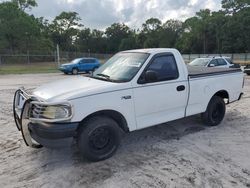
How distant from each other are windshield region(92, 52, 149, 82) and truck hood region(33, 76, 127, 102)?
25cm

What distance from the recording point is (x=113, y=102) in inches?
172

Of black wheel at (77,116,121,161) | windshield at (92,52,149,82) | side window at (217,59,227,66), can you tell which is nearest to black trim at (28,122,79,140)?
black wheel at (77,116,121,161)

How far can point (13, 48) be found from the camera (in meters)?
53.0

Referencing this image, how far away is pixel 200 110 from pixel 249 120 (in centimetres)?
168

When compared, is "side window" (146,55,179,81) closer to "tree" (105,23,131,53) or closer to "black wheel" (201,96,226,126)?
"black wheel" (201,96,226,126)

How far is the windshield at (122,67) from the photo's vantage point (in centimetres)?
480

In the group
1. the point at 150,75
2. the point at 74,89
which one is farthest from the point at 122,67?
the point at 74,89

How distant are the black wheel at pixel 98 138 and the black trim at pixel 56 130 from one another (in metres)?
0.22

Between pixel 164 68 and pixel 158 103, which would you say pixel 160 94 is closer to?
pixel 158 103

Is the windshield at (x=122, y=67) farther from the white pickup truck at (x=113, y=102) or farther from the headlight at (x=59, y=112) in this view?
the headlight at (x=59, y=112)

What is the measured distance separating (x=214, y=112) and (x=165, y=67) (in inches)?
75.9

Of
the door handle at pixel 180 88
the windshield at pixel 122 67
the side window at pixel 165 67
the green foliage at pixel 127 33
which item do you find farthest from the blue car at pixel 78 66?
the green foliage at pixel 127 33

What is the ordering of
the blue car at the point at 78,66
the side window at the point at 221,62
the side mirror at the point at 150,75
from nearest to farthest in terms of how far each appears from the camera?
the side mirror at the point at 150,75 < the side window at the point at 221,62 < the blue car at the point at 78,66

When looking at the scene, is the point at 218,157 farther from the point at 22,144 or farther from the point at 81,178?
the point at 22,144
